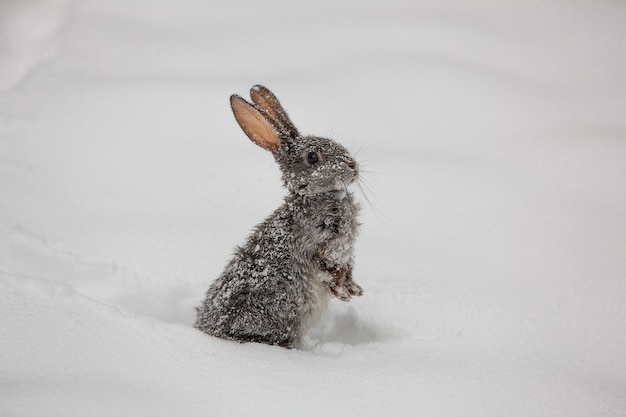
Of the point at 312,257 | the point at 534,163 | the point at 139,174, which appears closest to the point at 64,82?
the point at 139,174

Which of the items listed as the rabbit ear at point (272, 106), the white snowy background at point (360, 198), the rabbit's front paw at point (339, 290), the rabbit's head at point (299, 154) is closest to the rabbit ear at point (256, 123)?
the rabbit's head at point (299, 154)

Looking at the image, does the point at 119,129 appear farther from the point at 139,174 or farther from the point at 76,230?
the point at 76,230

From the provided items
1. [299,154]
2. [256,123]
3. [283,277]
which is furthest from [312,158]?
[283,277]

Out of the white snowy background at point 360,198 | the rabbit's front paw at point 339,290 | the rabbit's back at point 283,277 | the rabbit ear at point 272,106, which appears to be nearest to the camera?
the white snowy background at point 360,198

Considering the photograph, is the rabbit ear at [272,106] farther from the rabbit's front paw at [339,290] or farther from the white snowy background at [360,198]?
the white snowy background at [360,198]

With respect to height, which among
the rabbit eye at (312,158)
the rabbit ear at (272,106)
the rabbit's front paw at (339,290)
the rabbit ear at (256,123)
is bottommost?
the rabbit's front paw at (339,290)

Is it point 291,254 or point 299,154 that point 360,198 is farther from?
point 291,254
